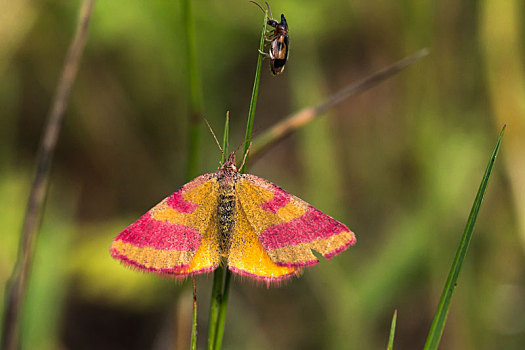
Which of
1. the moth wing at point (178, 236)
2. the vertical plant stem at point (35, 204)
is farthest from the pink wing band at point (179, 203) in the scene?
the vertical plant stem at point (35, 204)

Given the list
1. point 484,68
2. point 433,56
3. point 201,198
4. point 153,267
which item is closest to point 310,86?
point 433,56

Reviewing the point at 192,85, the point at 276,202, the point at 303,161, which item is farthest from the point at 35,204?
the point at 303,161

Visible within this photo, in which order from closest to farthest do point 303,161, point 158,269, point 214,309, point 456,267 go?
point 456,267 → point 214,309 → point 158,269 → point 303,161

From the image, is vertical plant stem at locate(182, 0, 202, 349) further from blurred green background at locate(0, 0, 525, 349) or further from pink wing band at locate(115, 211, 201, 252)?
blurred green background at locate(0, 0, 525, 349)

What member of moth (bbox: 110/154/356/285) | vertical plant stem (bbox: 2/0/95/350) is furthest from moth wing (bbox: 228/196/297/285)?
vertical plant stem (bbox: 2/0/95/350)

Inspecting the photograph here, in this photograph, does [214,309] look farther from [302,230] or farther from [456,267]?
[456,267]

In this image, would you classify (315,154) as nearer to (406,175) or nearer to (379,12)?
(406,175)
